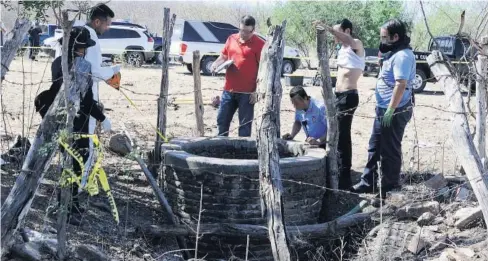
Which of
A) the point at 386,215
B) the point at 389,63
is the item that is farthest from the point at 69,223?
the point at 389,63

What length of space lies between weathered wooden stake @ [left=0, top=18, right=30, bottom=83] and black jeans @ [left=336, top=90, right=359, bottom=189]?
3109 millimetres

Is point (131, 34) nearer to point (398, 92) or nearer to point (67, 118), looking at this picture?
point (398, 92)

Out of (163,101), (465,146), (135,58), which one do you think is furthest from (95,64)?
(135,58)

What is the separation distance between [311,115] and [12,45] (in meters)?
3.13

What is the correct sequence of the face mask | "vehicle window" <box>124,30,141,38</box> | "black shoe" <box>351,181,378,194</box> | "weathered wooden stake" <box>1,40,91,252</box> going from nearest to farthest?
"weathered wooden stake" <box>1,40,91,252</box>, the face mask, "black shoe" <box>351,181,378,194</box>, "vehicle window" <box>124,30,141,38</box>

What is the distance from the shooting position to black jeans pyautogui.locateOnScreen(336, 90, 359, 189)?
6559 millimetres

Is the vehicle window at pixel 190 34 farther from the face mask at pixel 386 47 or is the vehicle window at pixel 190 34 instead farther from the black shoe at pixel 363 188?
the face mask at pixel 386 47

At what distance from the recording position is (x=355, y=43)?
6453 millimetres

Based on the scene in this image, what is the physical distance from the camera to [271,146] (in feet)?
13.5

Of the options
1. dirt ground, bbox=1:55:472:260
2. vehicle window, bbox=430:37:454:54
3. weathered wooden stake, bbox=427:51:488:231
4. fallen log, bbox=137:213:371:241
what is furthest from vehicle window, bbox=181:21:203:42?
weathered wooden stake, bbox=427:51:488:231

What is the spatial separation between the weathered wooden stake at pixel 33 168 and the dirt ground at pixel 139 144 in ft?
2.05

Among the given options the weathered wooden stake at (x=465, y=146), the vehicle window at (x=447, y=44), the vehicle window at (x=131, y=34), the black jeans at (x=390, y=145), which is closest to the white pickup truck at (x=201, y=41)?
the vehicle window at (x=131, y=34)

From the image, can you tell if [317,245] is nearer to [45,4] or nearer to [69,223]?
[69,223]

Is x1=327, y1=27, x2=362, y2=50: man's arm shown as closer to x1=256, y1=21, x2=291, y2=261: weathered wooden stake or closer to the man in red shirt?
the man in red shirt
